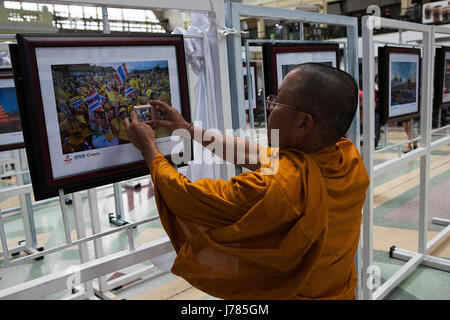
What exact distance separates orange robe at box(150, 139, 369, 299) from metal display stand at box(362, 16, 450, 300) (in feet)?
3.48

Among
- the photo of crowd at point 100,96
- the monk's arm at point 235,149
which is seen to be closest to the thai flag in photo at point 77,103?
the photo of crowd at point 100,96

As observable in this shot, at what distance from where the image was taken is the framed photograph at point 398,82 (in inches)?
105

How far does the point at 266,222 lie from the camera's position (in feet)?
3.49

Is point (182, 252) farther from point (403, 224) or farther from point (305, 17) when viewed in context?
point (403, 224)

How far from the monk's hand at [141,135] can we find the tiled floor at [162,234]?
48.1 inches

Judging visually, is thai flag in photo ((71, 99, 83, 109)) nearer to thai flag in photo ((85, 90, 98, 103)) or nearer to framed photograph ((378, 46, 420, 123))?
thai flag in photo ((85, 90, 98, 103))

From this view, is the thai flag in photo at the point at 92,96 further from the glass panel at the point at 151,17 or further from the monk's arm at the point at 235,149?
the glass panel at the point at 151,17

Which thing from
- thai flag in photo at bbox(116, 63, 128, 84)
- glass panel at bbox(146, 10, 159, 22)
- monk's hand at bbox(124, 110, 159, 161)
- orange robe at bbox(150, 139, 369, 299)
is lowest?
orange robe at bbox(150, 139, 369, 299)

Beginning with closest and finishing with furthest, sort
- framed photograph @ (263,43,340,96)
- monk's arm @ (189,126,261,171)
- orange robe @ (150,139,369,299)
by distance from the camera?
orange robe @ (150,139,369,299) < monk's arm @ (189,126,261,171) < framed photograph @ (263,43,340,96)

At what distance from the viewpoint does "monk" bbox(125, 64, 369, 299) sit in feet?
3.51

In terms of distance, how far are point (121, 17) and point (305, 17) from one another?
2097 centimetres

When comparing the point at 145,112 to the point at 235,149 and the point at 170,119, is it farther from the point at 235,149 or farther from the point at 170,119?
the point at 235,149

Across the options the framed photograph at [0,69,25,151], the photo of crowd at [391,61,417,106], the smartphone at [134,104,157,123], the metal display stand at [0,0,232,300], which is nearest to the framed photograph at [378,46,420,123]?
the photo of crowd at [391,61,417,106]
